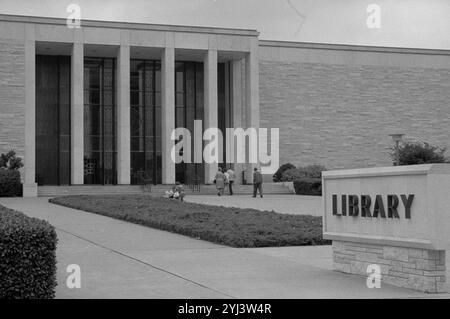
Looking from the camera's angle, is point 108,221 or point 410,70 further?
point 410,70

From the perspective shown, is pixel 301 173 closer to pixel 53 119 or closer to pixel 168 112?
pixel 168 112

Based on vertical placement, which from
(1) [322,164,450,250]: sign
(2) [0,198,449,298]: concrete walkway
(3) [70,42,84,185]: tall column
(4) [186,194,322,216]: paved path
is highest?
(3) [70,42,84,185]: tall column

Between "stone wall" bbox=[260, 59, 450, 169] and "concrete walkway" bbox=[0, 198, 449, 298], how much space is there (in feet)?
123

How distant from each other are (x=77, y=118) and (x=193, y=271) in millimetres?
36446

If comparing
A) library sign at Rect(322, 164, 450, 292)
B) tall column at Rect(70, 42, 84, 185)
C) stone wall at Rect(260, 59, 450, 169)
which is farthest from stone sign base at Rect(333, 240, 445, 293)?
stone wall at Rect(260, 59, 450, 169)

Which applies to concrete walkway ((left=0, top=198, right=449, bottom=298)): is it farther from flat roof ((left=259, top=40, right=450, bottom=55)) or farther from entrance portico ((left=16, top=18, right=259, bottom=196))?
flat roof ((left=259, top=40, right=450, bottom=55))

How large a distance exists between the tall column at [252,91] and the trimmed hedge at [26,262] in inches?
1624

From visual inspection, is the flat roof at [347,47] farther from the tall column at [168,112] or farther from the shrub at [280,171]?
the shrub at [280,171]

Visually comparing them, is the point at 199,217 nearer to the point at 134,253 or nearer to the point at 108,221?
the point at 108,221

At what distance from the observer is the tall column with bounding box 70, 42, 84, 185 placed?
151 ft

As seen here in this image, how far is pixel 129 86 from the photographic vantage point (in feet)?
159

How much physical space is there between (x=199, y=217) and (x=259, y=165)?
30446 millimetres

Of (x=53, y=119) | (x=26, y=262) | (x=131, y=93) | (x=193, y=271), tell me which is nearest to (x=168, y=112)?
(x=131, y=93)

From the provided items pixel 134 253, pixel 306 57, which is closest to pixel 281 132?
pixel 306 57
